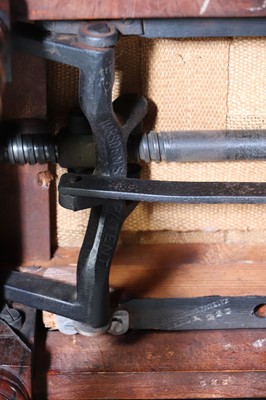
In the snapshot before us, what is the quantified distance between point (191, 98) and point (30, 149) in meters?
0.23

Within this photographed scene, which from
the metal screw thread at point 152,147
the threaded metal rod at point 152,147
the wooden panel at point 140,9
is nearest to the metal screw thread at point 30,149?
the threaded metal rod at point 152,147

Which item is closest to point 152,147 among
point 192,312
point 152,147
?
point 152,147

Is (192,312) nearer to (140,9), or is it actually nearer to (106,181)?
(106,181)

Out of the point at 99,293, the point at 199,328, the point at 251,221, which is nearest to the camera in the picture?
the point at 99,293

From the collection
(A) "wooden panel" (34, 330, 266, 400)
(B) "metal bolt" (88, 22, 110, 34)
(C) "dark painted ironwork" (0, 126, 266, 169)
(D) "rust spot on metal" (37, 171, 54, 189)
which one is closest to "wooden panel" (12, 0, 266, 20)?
(B) "metal bolt" (88, 22, 110, 34)

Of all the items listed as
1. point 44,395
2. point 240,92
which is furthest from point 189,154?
point 44,395

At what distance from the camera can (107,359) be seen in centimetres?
88

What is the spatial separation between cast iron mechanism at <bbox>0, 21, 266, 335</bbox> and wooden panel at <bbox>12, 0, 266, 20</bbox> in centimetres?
2

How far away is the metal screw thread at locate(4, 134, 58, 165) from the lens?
0.86m

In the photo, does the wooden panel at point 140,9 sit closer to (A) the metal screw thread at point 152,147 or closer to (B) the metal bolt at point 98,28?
(B) the metal bolt at point 98,28

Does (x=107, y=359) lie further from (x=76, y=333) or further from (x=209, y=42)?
(x=209, y=42)

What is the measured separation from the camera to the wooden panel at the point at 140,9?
69 cm

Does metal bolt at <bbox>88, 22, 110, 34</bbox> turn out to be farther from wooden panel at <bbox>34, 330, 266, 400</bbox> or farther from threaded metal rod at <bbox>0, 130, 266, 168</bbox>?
wooden panel at <bbox>34, 330, 266, 400</bbox>

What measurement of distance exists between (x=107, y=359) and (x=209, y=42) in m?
0.42
